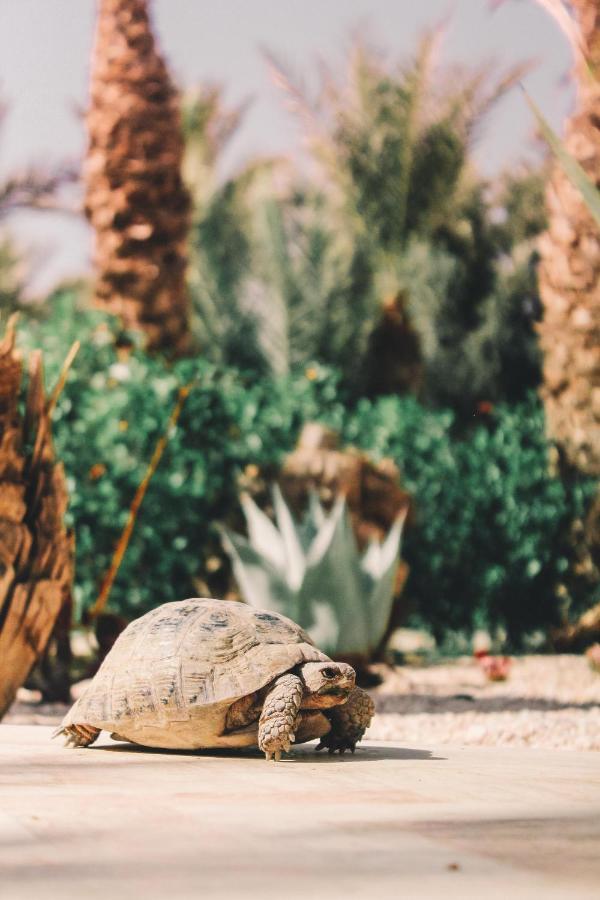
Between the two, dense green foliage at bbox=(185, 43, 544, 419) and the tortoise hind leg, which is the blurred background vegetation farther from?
the tortoise hind leg

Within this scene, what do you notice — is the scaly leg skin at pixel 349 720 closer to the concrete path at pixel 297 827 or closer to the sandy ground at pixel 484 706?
the concrete path at pixel 297 827

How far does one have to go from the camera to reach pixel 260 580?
6.35 meters

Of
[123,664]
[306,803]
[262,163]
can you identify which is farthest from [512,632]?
[262,163]

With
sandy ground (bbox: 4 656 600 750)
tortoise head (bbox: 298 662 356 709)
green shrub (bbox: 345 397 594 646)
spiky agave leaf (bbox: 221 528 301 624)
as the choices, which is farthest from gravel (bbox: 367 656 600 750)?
tortoise head (bbox: 298 662 356 709)

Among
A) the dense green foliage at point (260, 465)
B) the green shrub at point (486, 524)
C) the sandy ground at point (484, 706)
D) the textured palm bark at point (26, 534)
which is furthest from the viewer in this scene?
the green shrub at point (486, 524)

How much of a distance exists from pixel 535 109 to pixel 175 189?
722 cm

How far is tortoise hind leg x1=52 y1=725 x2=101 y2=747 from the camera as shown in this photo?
13.5ft

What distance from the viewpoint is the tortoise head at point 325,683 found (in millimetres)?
3779

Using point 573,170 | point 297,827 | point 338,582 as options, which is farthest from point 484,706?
point 573,170

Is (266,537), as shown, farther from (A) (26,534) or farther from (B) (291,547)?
(A) (26,534)

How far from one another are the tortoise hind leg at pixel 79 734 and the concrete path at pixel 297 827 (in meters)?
0.14

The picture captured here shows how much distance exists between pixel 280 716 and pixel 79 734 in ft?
2.71

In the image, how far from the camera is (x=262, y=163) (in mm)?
18188

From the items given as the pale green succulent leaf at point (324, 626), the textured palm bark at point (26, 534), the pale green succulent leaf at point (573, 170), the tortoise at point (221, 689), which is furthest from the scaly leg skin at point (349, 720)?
the pale green succulent leaf at point (324, 626)
